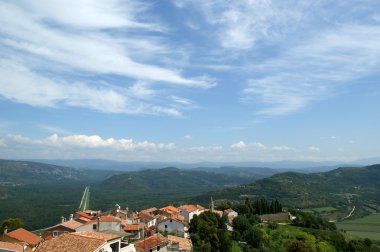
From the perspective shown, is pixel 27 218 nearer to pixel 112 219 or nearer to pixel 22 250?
pixel 112 219

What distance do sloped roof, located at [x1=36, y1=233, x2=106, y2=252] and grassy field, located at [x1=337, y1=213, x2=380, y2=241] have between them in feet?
299

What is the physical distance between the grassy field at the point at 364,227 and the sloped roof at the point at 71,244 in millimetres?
91083

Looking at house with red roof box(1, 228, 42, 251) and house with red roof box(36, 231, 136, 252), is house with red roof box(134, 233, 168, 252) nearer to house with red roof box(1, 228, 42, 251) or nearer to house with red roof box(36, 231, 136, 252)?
house with red roof box(36, 231, 136, 252)

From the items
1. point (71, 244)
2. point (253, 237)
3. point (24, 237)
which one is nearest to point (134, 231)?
point (24, 237)

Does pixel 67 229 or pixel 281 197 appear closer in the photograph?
pixel 67 229

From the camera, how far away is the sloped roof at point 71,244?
31.4 meters

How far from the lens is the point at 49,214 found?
531 ft

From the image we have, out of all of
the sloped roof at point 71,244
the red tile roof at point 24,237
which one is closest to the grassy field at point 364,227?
the red tile roof at point 24,237

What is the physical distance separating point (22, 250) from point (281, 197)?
173 metres

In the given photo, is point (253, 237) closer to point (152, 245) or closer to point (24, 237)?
point (152, 245)

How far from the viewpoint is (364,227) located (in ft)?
408

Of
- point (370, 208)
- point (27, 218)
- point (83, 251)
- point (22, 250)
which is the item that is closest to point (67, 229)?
point (22, 250)

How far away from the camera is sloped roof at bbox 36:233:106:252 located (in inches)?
1237

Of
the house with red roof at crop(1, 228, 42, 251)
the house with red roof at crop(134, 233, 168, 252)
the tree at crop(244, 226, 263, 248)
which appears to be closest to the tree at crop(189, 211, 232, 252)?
the house with red roof at crop(134, 233, 168, 252)
